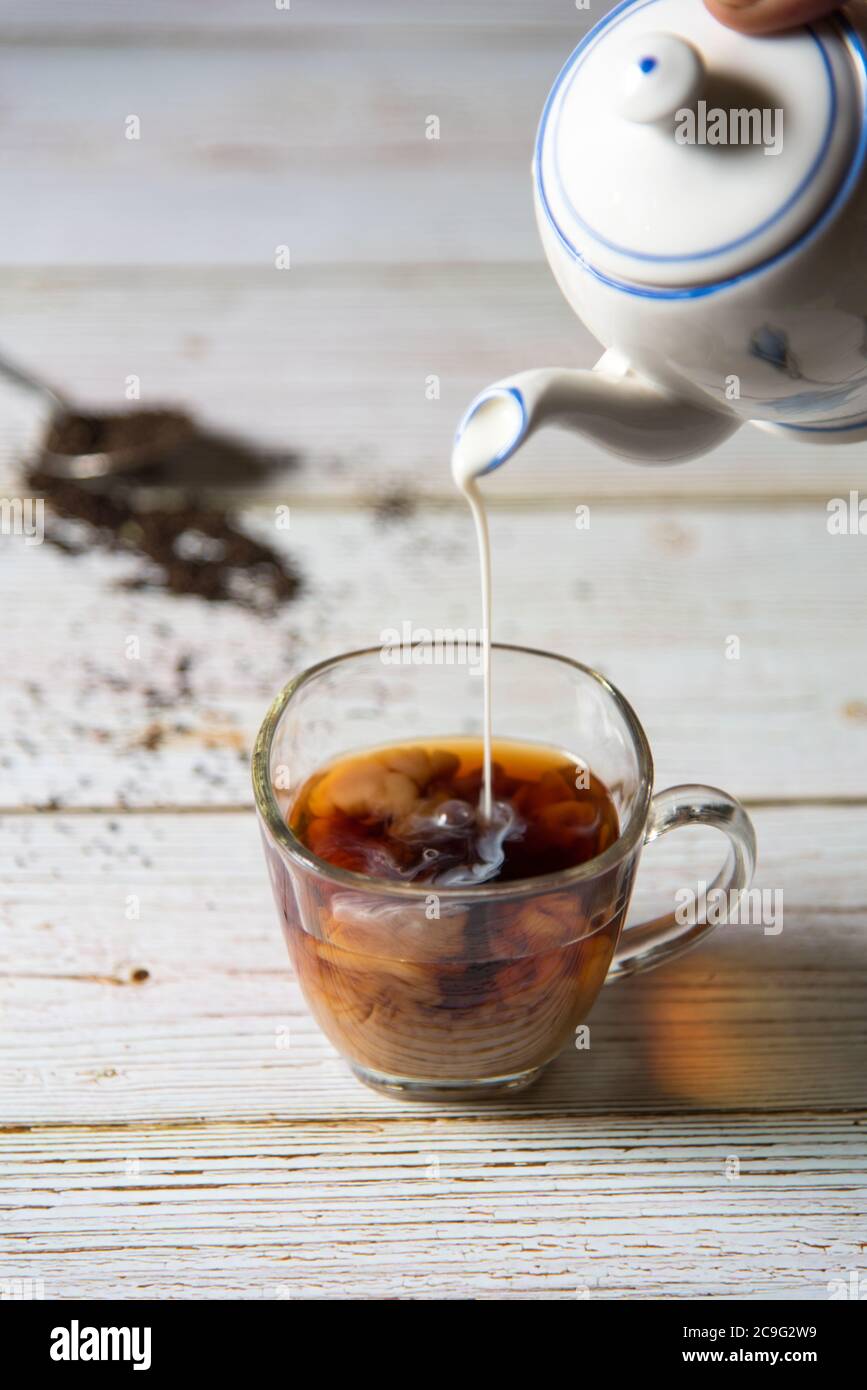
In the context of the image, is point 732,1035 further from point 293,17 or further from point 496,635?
point 293,17

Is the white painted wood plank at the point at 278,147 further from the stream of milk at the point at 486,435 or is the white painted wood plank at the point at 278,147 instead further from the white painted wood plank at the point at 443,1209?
the white painted wood plank at the point at 443,1209

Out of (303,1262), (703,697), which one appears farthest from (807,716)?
(303,1262)

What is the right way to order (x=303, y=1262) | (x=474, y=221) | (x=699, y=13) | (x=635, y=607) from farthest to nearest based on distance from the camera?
(x=474, y=221) < (x=635, y=607) < (x=303, y=1262) < (x=699, y=13)

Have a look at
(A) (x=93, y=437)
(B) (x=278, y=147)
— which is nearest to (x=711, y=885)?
(A) (x=93, y=437)

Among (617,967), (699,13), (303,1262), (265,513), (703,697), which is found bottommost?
(303,1262)

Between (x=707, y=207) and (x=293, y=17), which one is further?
(x=293, y=17)

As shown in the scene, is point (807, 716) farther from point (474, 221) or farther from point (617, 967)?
point (474, 221)
